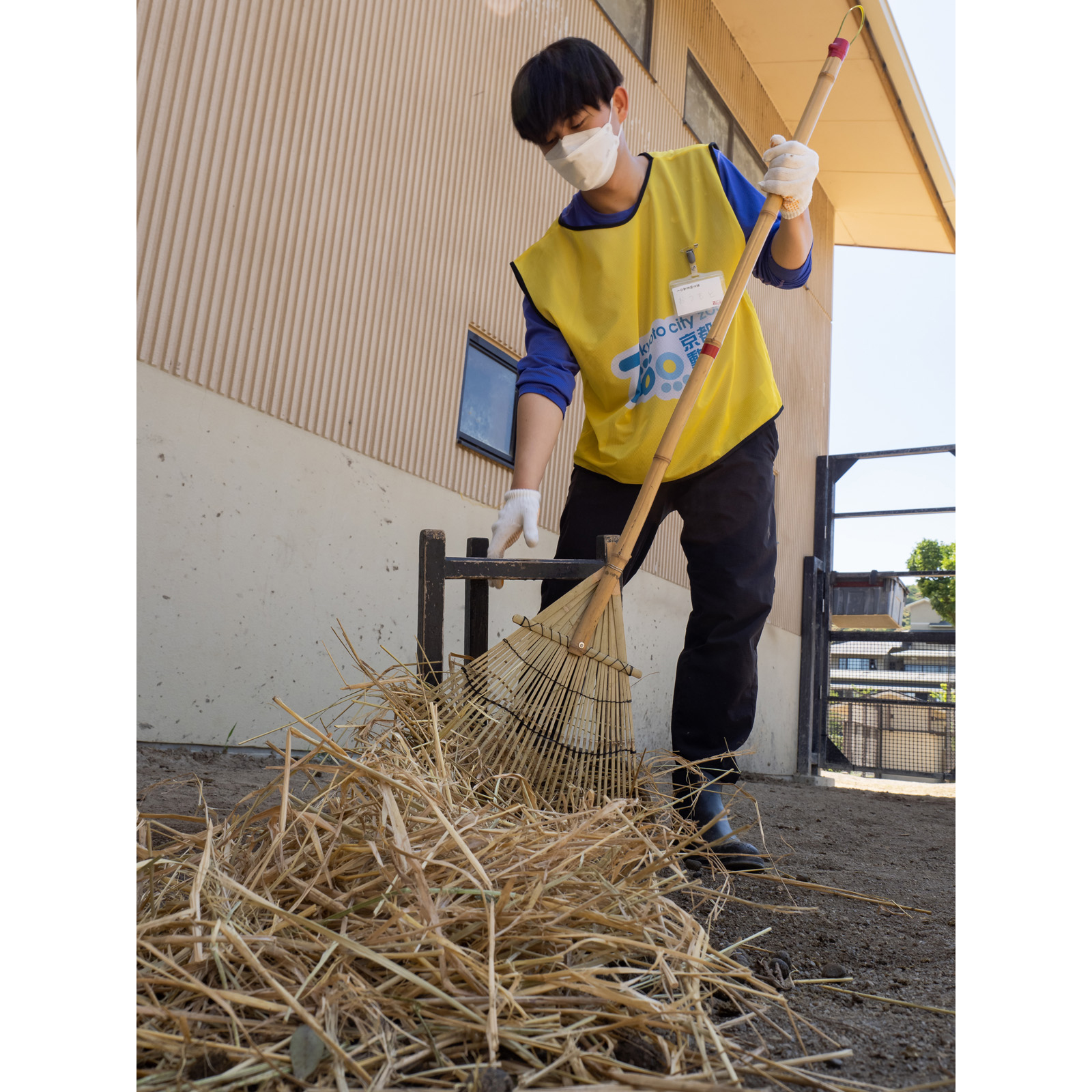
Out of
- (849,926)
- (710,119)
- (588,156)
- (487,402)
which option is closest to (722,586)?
(849,926)

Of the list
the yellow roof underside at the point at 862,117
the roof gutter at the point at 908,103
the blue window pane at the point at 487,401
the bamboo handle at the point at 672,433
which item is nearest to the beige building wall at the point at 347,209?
the blue window pane at the point at 487,401

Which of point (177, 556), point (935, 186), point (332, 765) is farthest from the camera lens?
point (935, 186)

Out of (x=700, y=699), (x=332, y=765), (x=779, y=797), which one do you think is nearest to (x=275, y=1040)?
(x=332, y=765)

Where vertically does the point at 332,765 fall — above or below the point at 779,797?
above

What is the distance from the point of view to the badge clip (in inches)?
69.5

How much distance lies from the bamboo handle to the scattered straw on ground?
52 cm

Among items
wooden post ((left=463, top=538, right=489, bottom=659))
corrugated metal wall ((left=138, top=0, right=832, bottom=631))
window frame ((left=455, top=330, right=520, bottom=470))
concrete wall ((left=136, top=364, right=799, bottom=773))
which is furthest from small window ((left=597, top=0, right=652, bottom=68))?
wooden post ((left=463, top=538, right=489, bottom=659))

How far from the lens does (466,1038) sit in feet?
2.17

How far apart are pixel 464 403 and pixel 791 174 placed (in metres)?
2.28

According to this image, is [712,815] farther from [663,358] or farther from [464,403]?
[464,403]

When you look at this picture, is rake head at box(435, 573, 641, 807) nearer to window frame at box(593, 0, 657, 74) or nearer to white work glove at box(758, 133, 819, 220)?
white work glove at box(758, 133, 819, 220)

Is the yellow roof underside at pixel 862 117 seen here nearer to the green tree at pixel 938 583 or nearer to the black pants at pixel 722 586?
the green tree at pixel 938 583
